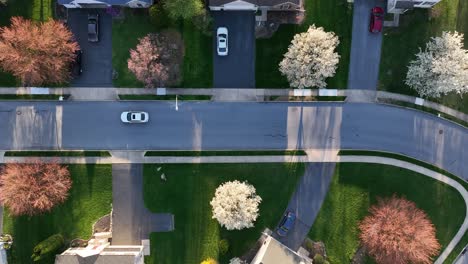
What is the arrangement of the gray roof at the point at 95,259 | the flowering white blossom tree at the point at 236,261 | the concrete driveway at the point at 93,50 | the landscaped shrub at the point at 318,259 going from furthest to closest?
the landscaped shrub at the point at 318,259 < the concrete driveway at the point at 93,50 < the flowering white blossom tree at the point at 236,261 < the gray roof at the point at 95,259

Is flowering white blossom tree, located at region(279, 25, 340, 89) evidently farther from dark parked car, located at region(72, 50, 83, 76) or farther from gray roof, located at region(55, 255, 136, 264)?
gray roof, located at region(55, 255, 136, 264)

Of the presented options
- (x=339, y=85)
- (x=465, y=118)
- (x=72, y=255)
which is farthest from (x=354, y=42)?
(x=72, y=255)

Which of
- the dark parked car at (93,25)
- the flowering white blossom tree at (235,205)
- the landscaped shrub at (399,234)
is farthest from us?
the dark parked car at (93,25)

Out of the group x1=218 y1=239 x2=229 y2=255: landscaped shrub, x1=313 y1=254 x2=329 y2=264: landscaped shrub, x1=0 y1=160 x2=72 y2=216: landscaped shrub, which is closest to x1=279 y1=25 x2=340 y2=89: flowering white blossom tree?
x1=218 y1=239 x2=229 y2=255: landscaped shrub

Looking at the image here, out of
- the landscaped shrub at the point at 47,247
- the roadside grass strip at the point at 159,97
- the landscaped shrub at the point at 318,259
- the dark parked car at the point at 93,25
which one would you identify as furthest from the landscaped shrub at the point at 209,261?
the dark parked car at the point at 93,25

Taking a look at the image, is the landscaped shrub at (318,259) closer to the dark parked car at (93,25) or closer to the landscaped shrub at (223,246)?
the landscaped shrub at (223,246)

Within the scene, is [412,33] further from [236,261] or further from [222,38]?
[236,261]
